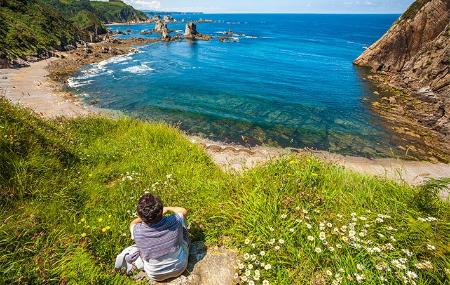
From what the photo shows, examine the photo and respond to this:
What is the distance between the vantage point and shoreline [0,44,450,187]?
Result: 15891mm

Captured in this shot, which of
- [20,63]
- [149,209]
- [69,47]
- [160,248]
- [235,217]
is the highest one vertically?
[149,209]

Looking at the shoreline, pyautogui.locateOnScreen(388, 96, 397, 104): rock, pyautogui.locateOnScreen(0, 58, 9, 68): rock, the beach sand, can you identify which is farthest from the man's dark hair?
pyautogui.locateOnScreen(0, 58, 9, 68): rock

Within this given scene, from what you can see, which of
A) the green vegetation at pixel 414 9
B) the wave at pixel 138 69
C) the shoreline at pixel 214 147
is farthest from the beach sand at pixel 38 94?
the green vegetation at pixel 414 9

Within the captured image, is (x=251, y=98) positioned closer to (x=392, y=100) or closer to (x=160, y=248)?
(x=392, y=100)

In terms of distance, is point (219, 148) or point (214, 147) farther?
point (214, 147)

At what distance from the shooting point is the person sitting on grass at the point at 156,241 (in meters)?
4.68

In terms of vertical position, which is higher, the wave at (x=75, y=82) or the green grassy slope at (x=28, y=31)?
the green grassy slope at (x=28, y=31)

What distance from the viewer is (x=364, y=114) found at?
99.3 ft

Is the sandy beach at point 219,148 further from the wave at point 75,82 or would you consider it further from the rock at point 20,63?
the wave at point 75,82

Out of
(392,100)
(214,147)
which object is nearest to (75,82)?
(214,147)

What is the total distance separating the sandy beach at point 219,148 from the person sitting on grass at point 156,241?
12.6 feet

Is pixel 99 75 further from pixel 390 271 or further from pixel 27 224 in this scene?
pixel 390 271

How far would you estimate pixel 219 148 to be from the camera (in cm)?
2006

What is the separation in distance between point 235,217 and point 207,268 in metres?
1.32
